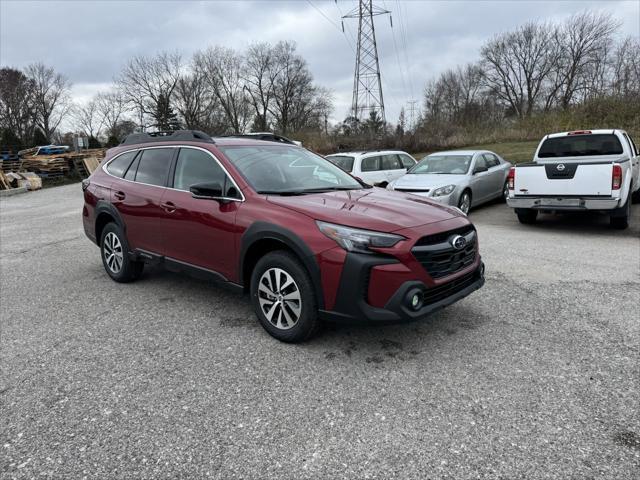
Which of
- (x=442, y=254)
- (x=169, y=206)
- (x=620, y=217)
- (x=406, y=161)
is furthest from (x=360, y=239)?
(x=406, y=161)

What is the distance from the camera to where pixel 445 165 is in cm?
1074

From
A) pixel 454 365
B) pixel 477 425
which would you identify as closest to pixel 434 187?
pixel 454 365

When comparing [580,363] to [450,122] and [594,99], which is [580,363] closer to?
[594,99]

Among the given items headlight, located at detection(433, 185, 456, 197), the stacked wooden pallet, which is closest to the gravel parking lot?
headlight, located at detection(433, 185, 456, 197)

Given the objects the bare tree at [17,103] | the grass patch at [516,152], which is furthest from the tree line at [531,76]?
the bare tree at [17,103]

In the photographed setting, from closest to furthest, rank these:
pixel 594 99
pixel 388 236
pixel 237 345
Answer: pixel 388 236
pixel 237 345
pixel 594 99

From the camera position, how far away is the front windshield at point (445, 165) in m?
10.5

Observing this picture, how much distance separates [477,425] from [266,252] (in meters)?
2.05

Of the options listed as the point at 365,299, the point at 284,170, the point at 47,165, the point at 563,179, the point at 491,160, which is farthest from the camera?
the point at 47,165

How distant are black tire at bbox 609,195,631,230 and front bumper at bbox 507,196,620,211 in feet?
1.32

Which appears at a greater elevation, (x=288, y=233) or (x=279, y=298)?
(x=288, y=233)

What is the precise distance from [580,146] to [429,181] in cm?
302

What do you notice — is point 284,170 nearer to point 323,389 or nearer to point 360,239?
point 360,239

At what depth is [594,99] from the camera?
22328mm
